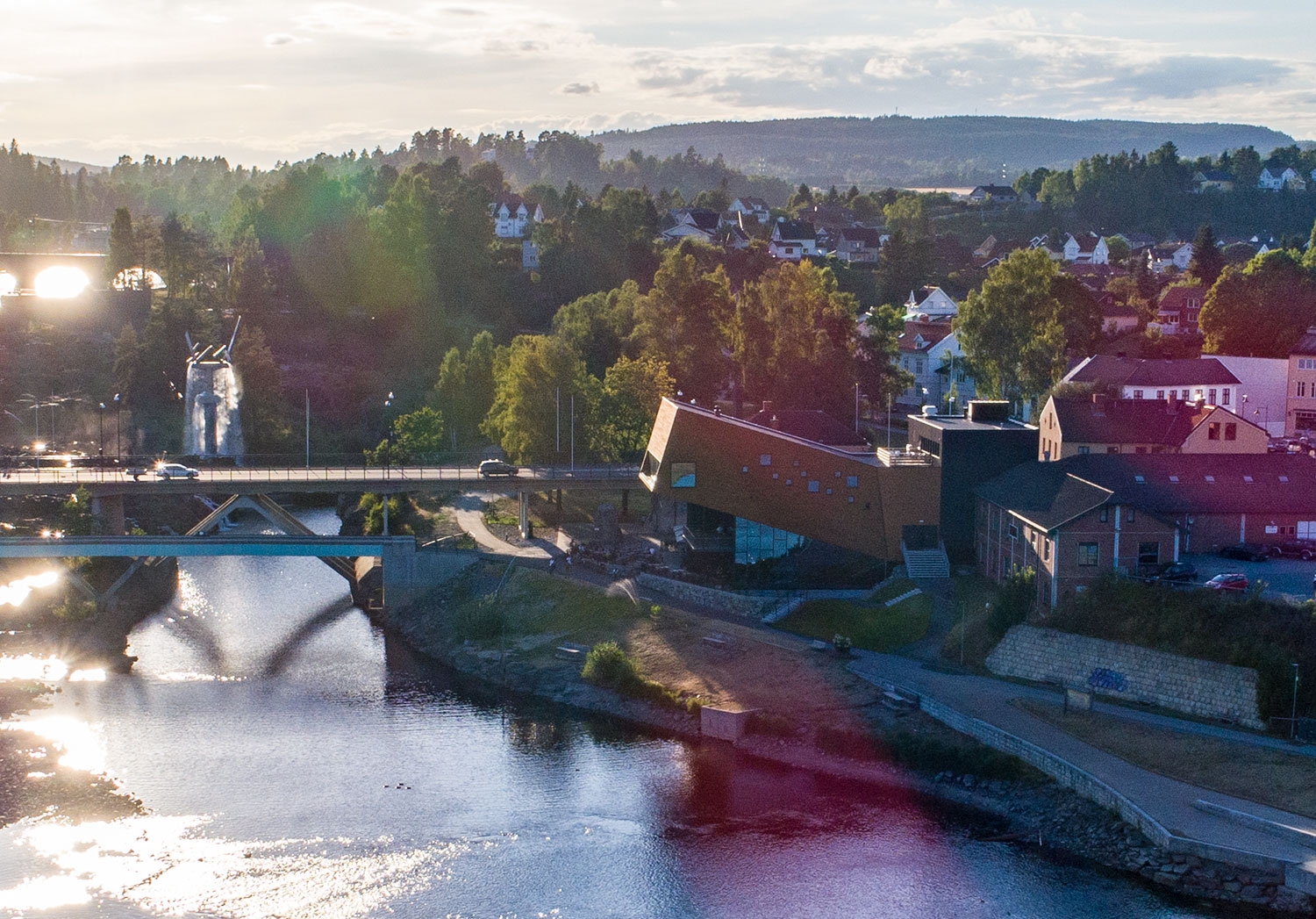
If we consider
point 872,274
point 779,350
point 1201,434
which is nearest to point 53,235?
point 872,274

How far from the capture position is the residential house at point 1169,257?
12862 centimetres

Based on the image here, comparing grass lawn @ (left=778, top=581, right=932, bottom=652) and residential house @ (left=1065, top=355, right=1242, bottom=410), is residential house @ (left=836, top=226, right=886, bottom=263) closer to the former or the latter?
residential house @ (left=1065, top=355, right=1242, bottom=410)

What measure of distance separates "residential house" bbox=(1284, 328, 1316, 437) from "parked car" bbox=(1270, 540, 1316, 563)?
2461cm

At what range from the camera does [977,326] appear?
72.9m

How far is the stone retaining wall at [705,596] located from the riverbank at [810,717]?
3.96ft

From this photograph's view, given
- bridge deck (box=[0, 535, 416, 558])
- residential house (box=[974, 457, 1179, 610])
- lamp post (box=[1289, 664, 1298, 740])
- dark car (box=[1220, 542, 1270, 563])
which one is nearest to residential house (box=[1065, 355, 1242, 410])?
dark car (box=[1220, 542, 1270, 563])

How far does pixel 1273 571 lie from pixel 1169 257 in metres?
94.4

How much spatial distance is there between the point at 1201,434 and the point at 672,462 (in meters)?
20.6

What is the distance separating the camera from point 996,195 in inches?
6826

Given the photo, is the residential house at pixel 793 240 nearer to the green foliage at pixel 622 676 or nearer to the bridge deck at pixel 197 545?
the bridge deck at pixel 197 545

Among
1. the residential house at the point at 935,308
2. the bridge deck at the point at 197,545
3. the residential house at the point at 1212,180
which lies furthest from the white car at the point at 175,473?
the residential house at the point at 1212,180

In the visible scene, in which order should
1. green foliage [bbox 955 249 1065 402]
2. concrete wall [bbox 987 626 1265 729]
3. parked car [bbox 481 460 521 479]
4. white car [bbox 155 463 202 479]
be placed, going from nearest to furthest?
concrete wall [bbox 987 626 1265 729], white car [bbox 155 463 202 479], parked car [bbox 481 460 521 479], green foliage [bbox 955 249 1065 402]

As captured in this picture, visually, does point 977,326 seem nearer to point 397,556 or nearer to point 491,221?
point 397,556

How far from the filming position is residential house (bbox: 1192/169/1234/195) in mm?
169000
